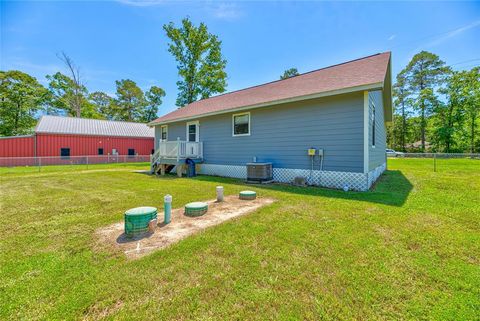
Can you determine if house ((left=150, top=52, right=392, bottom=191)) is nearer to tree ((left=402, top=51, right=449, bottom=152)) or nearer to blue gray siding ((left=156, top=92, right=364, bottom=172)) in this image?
blue gray siding ((left=156, top=92, right=364, bottom=172))

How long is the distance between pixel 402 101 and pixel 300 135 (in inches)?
1333

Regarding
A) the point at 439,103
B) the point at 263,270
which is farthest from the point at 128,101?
the point at 439,103

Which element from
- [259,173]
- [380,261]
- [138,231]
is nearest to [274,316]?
[380,261]

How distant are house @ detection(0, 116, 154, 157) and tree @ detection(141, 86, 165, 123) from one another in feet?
42.1

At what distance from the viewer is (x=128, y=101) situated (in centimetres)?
3719

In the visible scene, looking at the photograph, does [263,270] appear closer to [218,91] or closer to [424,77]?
[218,91]

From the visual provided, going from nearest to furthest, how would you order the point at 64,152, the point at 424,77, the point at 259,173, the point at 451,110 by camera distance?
the point at 259,173 < the point at 64,152 < the point at 451,110 < the point at 424,77

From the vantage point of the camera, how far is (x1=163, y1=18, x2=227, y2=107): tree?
23.5 meters

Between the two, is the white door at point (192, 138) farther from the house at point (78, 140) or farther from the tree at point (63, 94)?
the tree at point (63, 94)

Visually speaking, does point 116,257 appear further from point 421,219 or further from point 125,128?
point 125,128

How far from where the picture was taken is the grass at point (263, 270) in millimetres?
1737

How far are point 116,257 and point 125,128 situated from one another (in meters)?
26.0

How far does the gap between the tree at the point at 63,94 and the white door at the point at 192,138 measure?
90.7 feet

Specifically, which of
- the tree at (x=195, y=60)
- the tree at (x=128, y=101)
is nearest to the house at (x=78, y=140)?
the tree at (x=195, y=60)
